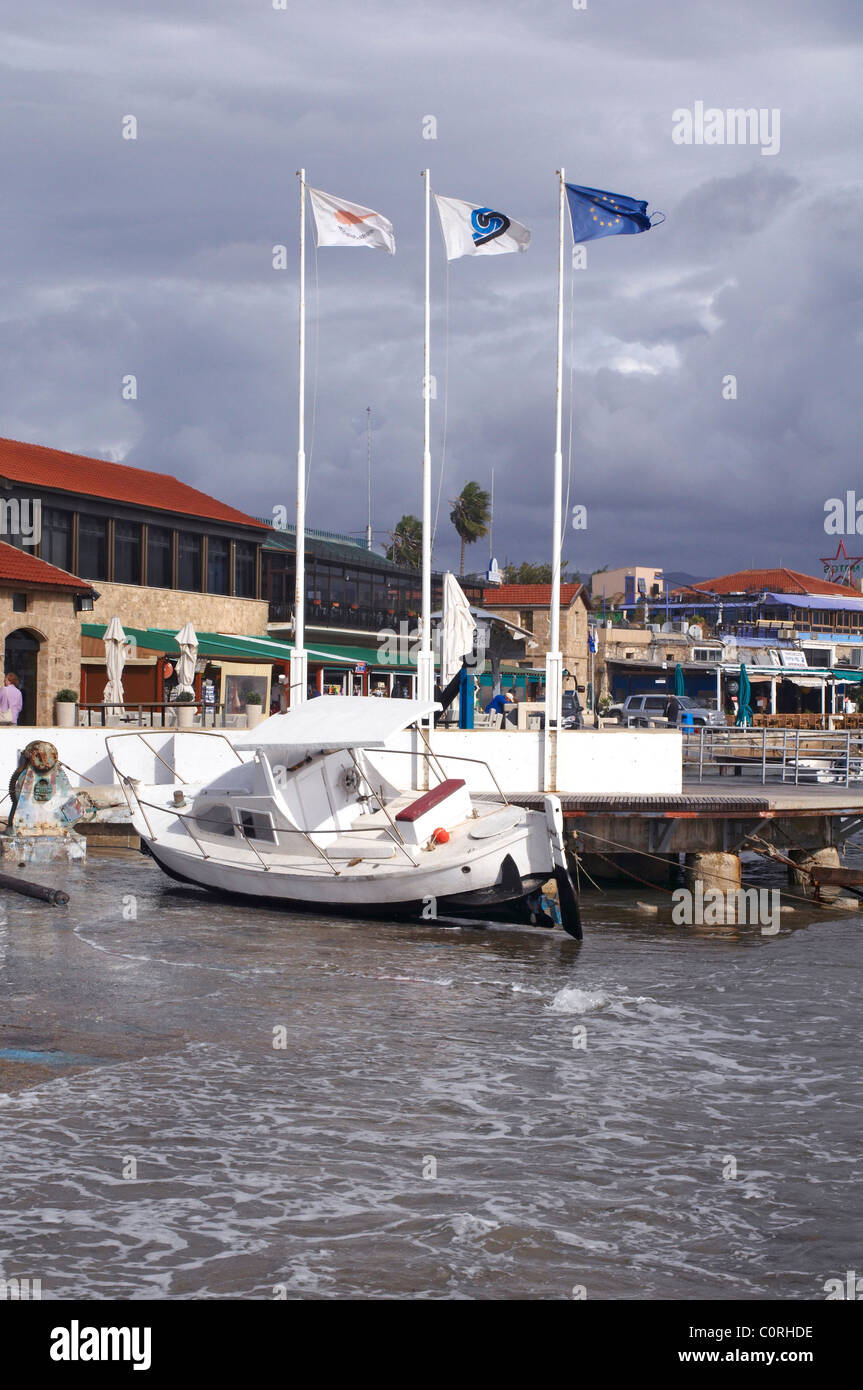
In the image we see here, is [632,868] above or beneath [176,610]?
beneath

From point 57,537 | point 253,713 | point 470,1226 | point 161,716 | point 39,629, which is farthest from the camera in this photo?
point 57,537

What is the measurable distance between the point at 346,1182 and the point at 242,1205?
79 centimetres

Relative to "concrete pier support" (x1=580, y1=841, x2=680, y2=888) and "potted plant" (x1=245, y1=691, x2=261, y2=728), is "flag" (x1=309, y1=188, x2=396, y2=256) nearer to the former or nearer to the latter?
"potted plant" (x1=245, y1=691, x2=261, y2=728)

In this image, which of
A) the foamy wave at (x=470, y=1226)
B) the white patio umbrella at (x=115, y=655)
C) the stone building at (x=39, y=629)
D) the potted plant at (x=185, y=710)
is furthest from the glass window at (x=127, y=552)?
the foamy wave at (x=470, y=1226)

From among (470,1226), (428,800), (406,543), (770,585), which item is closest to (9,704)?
(428,800)

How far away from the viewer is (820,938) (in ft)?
64.3

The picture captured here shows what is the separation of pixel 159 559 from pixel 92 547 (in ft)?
10.1

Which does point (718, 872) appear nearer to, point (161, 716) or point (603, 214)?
point (603, 214)

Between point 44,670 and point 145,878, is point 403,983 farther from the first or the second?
point 44,670

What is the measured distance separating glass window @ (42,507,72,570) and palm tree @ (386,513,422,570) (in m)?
46.0

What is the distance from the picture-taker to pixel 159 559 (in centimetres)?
4453

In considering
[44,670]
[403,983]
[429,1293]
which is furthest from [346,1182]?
[44,670]

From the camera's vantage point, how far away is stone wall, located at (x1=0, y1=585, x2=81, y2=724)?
1364 inches
